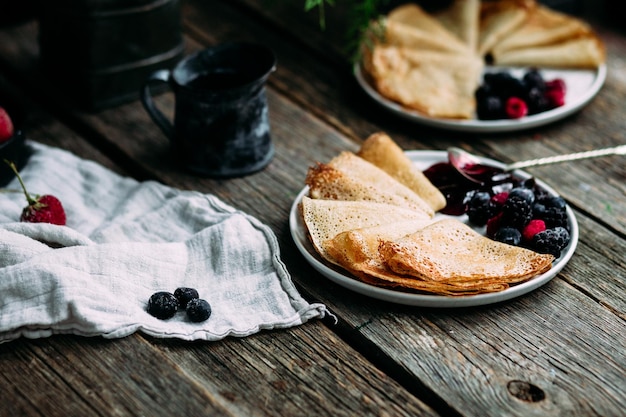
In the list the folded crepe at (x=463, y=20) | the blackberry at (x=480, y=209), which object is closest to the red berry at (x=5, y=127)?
the blackberry at (x=480, y=209)

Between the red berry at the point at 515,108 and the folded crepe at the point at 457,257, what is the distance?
25.3 inches

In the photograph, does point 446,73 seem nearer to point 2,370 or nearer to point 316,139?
point 316,139

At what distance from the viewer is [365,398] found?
4.59 ft

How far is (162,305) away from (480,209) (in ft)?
2.37

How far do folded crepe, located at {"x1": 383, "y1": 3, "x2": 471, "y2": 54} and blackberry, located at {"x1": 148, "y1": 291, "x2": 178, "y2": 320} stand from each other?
121 centimetres

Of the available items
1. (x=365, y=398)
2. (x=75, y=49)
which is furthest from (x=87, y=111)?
(x=365, y=398)

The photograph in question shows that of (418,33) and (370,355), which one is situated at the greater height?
(418,33)

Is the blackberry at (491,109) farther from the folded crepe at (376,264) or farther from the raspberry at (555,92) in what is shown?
the folded crepe at (376,264)

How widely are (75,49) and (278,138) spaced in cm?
62

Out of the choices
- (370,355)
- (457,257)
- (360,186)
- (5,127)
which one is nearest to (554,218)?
(457,257)

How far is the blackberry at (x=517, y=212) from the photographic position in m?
1.70

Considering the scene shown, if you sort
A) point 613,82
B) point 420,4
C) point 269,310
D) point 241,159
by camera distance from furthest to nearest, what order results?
point 420,4 → point 613,82 → point 241,159 → point 269,310

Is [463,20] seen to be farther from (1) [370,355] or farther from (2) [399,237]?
(1) [370,355]

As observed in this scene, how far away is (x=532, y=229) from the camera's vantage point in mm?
1686
